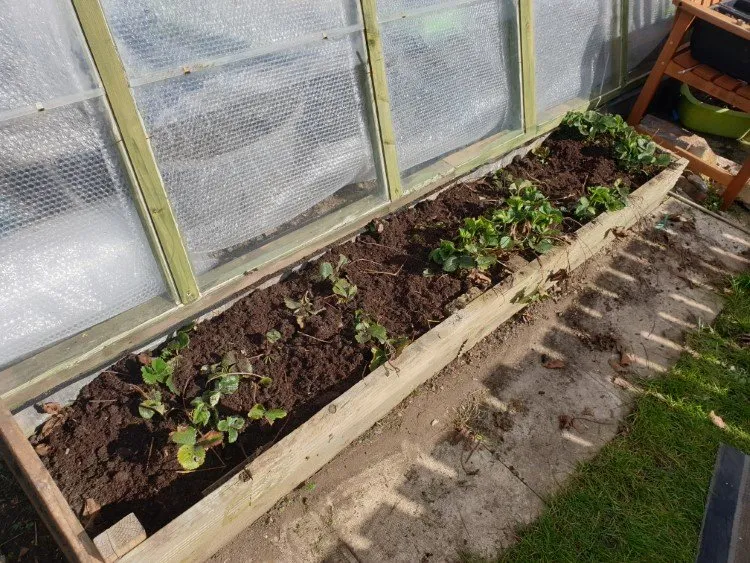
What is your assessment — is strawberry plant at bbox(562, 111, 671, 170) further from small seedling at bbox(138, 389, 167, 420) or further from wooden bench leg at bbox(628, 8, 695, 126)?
small seedling at bbox(138, 389, 167, 420)

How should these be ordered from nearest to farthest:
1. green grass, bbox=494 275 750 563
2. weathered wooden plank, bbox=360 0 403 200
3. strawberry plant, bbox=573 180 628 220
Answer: green grass, bbox=494 275 750 563 < weathered wooden plank, bbox=360 0 403 200 < strawberry plant, bbox=573 180 628 220

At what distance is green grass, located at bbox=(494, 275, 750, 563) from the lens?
7.25 ft

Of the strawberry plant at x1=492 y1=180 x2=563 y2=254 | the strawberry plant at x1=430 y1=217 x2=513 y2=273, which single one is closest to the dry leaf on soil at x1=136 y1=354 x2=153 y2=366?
the strawberry plant at x1=430 y1=217 x2=513 y2=273

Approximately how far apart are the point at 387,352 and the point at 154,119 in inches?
56.3

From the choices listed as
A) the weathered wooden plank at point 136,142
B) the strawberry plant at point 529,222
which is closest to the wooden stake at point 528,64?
the strawberry plant at point 529,222

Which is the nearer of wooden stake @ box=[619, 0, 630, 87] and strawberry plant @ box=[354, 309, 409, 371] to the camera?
strawberry plant @ box=[354, 309, 409, 371]

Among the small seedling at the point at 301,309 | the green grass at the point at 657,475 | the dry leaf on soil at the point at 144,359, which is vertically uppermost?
the dry leaf on soil at the point at 144,359

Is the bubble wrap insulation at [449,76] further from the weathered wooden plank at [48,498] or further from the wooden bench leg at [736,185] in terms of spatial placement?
the weathered wooden plank at [48,498]

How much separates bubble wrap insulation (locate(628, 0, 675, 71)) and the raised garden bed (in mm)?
1502

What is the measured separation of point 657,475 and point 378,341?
1379 millimetres

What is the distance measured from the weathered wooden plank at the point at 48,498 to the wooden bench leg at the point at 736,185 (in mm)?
4244

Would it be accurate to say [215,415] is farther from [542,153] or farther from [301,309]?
[542,153]

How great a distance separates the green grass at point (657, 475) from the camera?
7.25 ft

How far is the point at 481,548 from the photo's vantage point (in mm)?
2230
